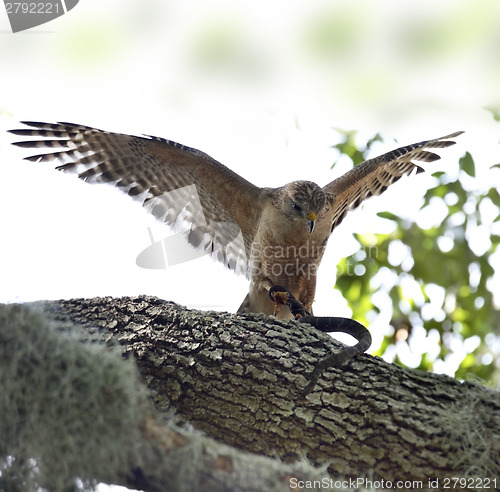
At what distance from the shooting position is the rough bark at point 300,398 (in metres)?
2.57

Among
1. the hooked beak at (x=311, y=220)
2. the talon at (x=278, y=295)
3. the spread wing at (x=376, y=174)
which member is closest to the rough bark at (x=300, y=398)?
the talon at (x=278, y=295)

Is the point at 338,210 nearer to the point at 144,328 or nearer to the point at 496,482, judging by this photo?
the point at 144,328

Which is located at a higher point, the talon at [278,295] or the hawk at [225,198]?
the hawk at [225,198]

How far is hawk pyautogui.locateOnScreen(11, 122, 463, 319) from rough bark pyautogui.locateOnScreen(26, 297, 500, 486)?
6.85ft

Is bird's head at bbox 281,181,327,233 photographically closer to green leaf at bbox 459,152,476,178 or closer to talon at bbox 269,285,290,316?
talon at bbox 269,285,290,316

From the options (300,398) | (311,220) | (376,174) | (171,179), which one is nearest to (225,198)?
(171,179)

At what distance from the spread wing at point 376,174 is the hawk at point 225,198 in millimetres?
11

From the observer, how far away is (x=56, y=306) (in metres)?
3.51

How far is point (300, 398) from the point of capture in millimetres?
2840

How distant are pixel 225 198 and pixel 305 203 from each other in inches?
28.3

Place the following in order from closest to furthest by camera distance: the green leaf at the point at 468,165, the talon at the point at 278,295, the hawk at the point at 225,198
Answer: the talon at the point at 278,295 → the hawk at the point at 225,198 → the green leaf at the point at 468,165

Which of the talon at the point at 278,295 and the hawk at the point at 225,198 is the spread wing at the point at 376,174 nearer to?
the hawk at the point at 225,198

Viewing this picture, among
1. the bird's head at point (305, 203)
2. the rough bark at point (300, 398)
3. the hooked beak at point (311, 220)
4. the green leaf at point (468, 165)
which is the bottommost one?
the rough bark at point (300, 398)

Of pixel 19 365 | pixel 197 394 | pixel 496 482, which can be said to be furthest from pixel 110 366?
pixel 496 482
